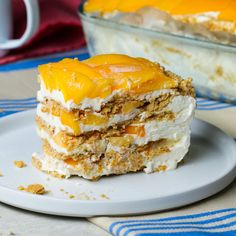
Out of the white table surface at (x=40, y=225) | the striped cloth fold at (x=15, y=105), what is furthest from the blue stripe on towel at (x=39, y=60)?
the white table surface at (x=40, y=225)

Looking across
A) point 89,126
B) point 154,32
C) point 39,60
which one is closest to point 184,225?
point 89,126

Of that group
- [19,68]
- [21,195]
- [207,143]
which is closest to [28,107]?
[19,68]

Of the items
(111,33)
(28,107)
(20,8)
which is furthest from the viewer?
(20,8)

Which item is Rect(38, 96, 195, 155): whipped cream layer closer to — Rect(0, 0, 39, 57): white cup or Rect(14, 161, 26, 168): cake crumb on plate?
Rect(14, 161, 26, 168): cake crumb on plate

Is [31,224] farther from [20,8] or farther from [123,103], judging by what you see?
[20,8]

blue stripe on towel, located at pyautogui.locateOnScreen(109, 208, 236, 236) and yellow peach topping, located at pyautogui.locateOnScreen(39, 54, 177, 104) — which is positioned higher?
yellow peach topping, located at pyautogui.locateOnScreen(39, 54, 177, 104)

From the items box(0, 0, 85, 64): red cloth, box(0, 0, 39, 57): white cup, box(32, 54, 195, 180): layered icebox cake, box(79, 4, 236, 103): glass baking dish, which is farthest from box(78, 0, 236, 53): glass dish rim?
box(32, 54, 195, 180): layered icebox cake

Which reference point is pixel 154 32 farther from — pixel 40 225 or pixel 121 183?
pixel 40 225
